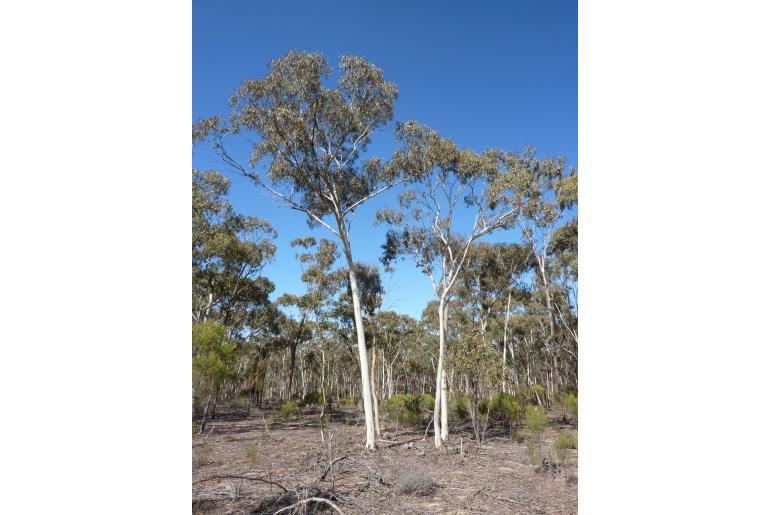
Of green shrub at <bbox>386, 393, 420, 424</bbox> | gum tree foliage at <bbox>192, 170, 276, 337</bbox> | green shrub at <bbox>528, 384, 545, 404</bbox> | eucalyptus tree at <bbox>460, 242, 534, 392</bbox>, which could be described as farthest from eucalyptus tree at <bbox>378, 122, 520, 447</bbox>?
green shrub at <bbox>528, 384, 545, 404</bbox>

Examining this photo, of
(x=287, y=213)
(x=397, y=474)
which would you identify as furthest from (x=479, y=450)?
(x=287, y=213)

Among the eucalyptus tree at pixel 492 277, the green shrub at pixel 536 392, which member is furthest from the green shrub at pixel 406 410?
the green shrub at pixel 536 392

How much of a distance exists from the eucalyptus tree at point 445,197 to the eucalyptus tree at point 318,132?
328 mm

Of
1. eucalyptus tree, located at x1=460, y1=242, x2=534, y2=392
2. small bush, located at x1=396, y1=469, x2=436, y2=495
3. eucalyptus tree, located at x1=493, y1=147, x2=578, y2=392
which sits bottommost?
small bush, located at x1=396, y1=469, x2=436, y2=495

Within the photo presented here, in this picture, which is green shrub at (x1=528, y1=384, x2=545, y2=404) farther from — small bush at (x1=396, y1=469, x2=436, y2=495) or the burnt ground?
small bush at (x1=396, y1=469, x2=436, y2=495)

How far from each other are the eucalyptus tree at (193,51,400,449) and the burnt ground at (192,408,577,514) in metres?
0.91

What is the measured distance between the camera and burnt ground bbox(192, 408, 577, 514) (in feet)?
8.71

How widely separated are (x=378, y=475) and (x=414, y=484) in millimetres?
313

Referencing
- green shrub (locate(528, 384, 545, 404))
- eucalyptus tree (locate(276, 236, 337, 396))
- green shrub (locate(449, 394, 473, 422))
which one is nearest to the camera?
green shrub (locate(449, 394, 473, 422))

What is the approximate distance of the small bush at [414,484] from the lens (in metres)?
2.93

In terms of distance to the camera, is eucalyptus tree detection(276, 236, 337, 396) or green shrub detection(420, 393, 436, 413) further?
eucalyptus tree detection(276, 236, 337, 396)
